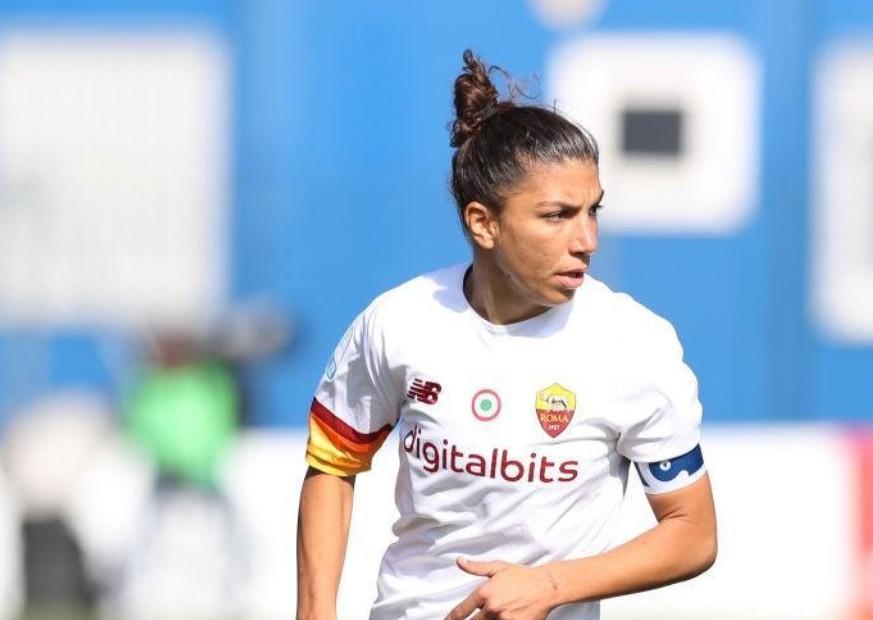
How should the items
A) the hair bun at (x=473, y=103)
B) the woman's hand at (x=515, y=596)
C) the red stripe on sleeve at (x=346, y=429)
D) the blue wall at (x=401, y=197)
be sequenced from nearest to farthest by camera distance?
the woman's hand at (x=515, y=596) < the hair bun at (x=473, y=103) < the red stripe on sleeve at (x=346, y=429) < the blue wall at (x=401, y=197)

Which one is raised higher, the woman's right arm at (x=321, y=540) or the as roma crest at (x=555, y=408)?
the as roma crest at (x=555, y=408)

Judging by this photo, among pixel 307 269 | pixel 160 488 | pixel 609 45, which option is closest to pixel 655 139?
pixel 609 45

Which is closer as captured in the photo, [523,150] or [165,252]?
[523,150]

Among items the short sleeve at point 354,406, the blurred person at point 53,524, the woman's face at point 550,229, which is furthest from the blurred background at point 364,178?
the woman's face at point 550,229

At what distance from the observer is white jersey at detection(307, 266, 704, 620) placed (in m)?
4.04

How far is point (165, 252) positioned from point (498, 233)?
11.7m

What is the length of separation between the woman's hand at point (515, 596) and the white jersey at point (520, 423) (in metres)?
0.14

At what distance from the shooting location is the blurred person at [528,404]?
402 centimetres

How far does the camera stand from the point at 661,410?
4020mm

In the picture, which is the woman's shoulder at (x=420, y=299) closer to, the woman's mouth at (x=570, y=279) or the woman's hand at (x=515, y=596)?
the woman's mouth at (x=570, y=279)

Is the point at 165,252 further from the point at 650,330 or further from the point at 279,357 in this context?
the point at 650,330

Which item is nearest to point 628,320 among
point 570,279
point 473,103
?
point 570,279

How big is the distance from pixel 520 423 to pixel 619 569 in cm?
32

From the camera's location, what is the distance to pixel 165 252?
15617 millimetres
